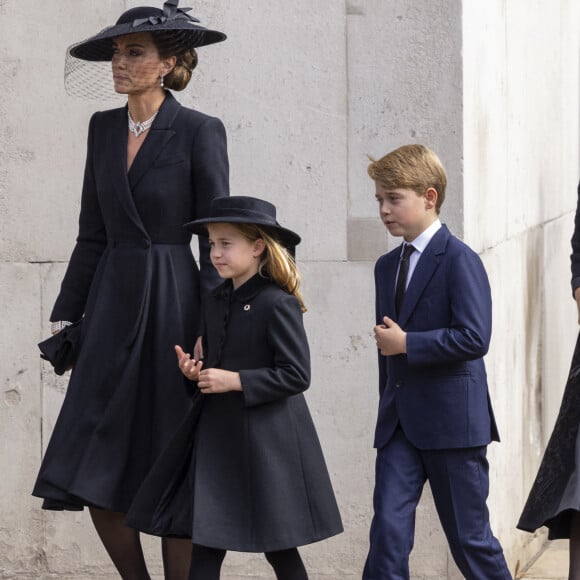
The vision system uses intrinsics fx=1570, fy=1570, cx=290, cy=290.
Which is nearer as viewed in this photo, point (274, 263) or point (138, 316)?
point (274, 263)

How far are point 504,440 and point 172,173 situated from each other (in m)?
2.18

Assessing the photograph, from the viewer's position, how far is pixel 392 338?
15.5ft

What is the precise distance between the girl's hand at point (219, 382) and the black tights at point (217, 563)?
0.49 meters

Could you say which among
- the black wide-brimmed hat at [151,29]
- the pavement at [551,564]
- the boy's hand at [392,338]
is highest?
the black wide-brimmed hat at [151,29]

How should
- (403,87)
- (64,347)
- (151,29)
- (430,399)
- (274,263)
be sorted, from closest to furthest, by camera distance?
(274,263) → (430,399) → (151,29) → (64,347) → (403,87)

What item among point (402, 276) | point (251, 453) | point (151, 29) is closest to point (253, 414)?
point (251, 453)

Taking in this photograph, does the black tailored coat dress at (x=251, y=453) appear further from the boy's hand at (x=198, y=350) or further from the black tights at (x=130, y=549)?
the black tights at (x=130, y=549)

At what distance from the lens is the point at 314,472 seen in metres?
4.72

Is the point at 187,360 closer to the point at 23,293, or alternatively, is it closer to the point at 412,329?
the point at 412,329

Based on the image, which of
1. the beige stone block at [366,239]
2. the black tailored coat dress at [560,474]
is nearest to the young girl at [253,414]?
the black tailored coat dress at [560,474]

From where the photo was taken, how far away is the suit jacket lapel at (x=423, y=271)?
4.80m

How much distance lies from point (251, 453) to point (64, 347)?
0.87 meters

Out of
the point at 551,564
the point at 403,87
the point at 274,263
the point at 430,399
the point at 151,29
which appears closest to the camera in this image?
the point at 274,263

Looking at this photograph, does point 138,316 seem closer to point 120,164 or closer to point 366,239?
point 120,164
